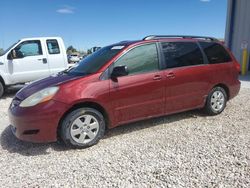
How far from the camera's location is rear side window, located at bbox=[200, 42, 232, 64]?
5200mm

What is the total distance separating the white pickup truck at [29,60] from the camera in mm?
7977

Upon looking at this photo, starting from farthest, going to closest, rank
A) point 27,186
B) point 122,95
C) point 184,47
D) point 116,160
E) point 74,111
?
point 184,47 → point 122,95 → point 74,111 → point 116,160 → point 27,186

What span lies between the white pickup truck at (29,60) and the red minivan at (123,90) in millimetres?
4045

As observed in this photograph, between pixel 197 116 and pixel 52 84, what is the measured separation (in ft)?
10.1

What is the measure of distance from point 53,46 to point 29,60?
956 millimetres

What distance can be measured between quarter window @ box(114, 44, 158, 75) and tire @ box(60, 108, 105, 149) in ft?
3.03

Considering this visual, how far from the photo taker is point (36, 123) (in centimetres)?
365

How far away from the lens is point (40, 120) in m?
3.64

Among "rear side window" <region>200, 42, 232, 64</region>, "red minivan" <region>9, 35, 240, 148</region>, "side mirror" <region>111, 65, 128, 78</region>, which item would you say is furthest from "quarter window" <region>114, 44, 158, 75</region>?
"rear side window" <region>200, 42, 232, 64</region>

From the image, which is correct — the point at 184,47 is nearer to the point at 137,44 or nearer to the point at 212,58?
the point at 212,58

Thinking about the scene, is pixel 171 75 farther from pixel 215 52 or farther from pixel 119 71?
pixel 215 52

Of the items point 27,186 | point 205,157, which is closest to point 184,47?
point 205,157

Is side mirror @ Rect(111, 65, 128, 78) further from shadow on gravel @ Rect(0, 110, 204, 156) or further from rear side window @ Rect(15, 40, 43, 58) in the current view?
rear side window @ Rect(15, 40, 43, 58)

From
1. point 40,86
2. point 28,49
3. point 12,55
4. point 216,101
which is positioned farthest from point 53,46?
point 216,101
